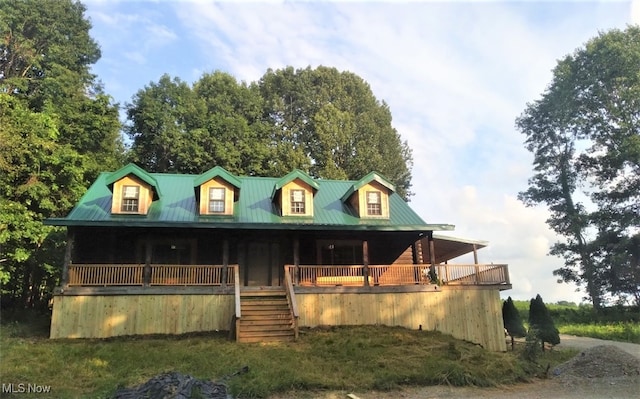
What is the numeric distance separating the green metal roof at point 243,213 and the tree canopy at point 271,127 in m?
13.3

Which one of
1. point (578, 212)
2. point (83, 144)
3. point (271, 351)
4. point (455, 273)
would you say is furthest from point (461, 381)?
point (578, 212)

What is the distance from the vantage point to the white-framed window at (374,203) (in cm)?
2181

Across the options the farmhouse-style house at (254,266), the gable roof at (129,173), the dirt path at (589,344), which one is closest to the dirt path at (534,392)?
the farmhouse-style house at (254,266)

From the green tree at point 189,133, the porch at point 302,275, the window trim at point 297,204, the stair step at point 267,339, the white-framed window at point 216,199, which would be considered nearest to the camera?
the stair step at point 267,339

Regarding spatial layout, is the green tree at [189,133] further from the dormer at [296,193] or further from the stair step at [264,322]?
the stair step at [264,322]

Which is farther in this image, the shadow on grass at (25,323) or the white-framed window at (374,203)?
the white-framed window at (374,203)

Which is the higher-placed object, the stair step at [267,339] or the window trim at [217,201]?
the window trim at [217,201]

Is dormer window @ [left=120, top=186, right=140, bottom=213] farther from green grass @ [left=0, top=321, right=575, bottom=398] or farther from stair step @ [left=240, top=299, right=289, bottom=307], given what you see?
stair step @ [left=240, top=299, right=289, bottom=307]

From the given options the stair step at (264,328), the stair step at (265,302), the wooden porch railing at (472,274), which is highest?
the wooden porch railing at (472,274)

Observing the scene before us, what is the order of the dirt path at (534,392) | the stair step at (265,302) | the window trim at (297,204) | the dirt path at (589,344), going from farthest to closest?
the dirt path at (589,344) < the window trim at (297,204) < the stair step at (265,302) < the dirt path at (534,392)

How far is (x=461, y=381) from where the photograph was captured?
39.9ft

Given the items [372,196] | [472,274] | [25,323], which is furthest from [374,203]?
[25,323]

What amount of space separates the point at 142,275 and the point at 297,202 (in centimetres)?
714

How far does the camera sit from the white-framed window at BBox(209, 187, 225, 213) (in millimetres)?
20547
